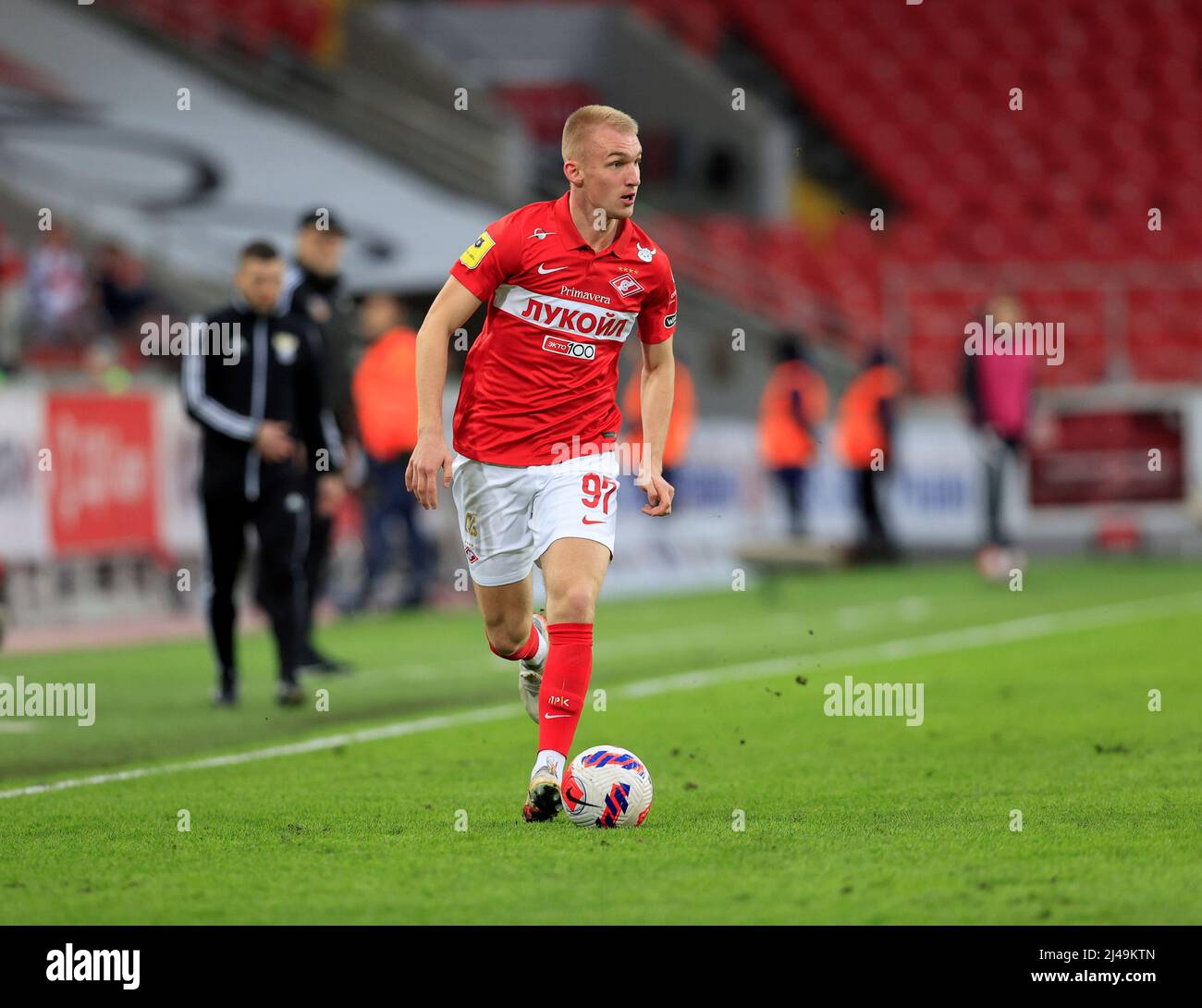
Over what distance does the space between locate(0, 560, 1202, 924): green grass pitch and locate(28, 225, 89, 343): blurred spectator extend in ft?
23.9

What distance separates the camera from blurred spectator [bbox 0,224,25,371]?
1778cm

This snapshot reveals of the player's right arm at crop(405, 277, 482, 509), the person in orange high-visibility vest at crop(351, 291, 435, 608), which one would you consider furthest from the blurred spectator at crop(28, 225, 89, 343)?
the player's right arm at crop(405, 277, 482, 509)

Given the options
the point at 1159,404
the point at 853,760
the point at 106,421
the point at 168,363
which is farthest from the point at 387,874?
the point at 1159,404

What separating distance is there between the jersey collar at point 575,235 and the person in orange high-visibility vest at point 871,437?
12.7 m

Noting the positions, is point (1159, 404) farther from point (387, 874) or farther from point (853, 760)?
point (387, 874)

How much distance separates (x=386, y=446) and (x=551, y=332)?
28.2 ft

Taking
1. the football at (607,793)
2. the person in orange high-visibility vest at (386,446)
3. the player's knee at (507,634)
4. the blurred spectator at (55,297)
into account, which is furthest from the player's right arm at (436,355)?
the blurred spectator at (55,297)

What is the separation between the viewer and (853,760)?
7.33 m

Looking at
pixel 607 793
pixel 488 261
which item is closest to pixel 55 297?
pixel 488 261

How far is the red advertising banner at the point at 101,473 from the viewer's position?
45.1ft

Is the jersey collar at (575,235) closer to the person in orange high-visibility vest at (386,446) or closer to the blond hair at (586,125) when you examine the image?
the blond hair at (586,125)

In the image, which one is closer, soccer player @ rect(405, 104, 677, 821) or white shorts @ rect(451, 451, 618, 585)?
soccer player @ rect(405, 104, 677, 821)

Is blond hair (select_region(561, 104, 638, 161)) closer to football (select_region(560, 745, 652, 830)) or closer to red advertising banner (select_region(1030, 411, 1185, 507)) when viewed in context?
football (select_region(560, 745, 652, 830))

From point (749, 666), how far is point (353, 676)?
2166 millimetres
